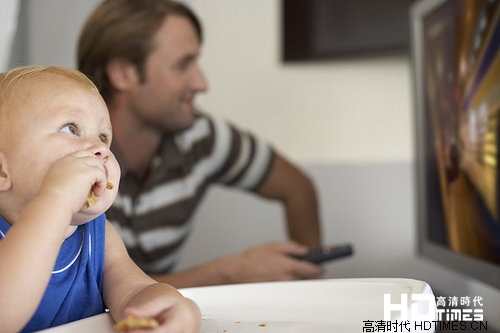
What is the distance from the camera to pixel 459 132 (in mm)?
1102

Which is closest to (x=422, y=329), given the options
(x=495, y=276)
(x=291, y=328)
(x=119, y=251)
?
(x=291, y=328)

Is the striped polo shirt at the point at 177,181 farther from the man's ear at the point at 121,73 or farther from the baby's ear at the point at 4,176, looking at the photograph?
the baby's ear at the point at 4,176

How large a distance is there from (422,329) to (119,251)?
27cm

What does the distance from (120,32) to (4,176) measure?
980 millimetres

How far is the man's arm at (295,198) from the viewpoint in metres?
1.66

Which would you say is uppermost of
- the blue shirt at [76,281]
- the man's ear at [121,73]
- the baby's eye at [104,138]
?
the man's ear at [121,73]


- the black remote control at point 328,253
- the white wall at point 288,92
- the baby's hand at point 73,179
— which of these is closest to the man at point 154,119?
the black remote control at point 328,253

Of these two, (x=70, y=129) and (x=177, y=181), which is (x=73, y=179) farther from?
(x=177, y=181)

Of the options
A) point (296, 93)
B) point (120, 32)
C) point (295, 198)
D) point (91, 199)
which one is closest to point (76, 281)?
point (91, 199)

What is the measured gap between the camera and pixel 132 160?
1506mm

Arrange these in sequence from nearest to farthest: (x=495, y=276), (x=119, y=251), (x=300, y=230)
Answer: (x=119, y=251) < (x=495, y=276) < (x=300, y=230)

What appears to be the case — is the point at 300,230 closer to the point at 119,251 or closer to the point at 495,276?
the point at 495,276

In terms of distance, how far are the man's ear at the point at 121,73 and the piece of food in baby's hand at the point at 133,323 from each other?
3.64ft

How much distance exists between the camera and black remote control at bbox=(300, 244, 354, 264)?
1093 mm
